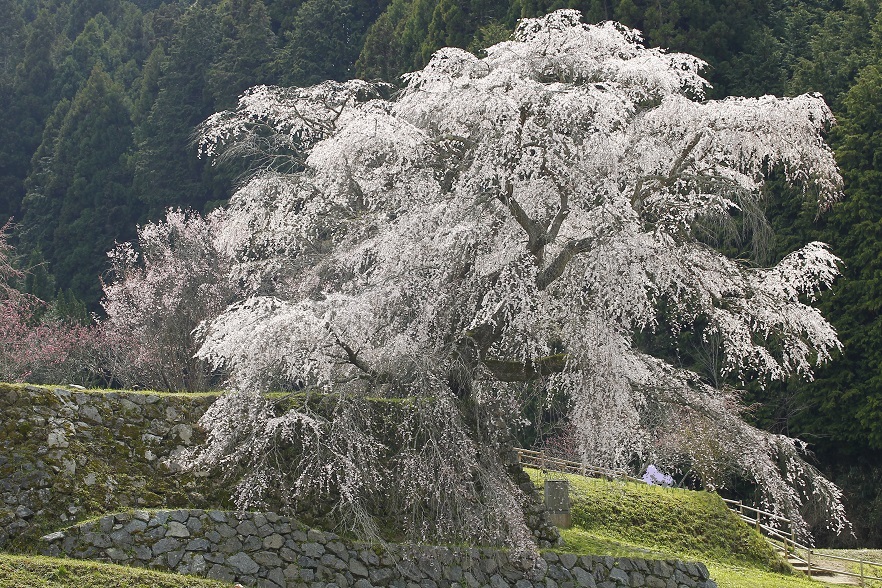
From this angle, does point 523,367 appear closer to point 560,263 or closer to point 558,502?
point 560,263

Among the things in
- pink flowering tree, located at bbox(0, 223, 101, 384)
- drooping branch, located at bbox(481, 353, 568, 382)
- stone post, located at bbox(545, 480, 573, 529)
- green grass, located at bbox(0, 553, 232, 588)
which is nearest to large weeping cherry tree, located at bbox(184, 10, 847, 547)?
drooping branch, located at bbox(481, 353, 568, 382)

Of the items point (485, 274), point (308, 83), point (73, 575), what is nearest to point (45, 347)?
point (308, 83)

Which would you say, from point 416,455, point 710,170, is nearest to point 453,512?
point 416,455

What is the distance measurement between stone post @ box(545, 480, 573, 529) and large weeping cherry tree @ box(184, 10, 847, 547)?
1623 millimetres

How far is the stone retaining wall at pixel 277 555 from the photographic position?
32.0ft

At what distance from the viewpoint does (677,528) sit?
15.5 m

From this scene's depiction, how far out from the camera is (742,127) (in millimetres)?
11992

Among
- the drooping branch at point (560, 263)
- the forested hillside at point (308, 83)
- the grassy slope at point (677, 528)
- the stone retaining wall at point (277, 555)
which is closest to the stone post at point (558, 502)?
the grassy slope at point (677, 528)

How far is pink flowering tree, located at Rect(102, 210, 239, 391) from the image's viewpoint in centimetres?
1934

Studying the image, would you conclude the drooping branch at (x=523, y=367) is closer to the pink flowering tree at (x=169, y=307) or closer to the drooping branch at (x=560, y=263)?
the drooping branch at (x=560, y=263)

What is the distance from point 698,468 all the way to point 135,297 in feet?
41.6

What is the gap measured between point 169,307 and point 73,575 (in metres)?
11.6

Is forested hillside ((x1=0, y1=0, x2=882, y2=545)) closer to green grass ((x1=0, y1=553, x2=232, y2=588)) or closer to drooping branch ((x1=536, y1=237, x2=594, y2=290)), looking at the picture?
drooping branch ((x1=536, y1=237, x2=594, y2=290))

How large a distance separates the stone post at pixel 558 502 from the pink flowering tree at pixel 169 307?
7.30 metres
